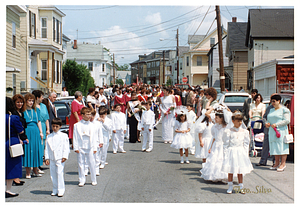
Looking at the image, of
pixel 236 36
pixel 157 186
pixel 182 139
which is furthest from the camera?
pixel 236 36

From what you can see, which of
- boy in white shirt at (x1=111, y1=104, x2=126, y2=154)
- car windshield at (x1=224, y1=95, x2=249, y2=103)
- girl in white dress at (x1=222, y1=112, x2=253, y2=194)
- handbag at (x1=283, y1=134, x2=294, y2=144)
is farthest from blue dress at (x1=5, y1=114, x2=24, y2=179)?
car windshield at (x1=224, y1=95, x2=249, y2=103)

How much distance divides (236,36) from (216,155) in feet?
109

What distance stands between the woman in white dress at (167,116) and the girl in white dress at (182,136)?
3.50m

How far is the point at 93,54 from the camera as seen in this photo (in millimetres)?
66000

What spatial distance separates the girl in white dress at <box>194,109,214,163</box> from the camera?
8383 mm

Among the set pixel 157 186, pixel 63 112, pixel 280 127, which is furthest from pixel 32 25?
pixel 157 186

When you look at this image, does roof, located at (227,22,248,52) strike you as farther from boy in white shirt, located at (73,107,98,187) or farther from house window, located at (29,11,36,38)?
boy in white shirt, located at (73,107,98,187)

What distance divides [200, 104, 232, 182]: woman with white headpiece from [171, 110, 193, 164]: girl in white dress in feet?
6.05

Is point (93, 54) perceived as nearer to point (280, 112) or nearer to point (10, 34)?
point (10, 34)

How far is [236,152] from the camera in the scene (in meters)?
6.71

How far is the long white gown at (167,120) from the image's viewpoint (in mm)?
13250

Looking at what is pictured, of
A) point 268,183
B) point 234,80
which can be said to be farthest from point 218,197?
point 234,80

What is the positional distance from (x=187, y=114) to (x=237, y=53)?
93.6 feet

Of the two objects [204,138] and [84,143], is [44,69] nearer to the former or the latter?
[204,138]
